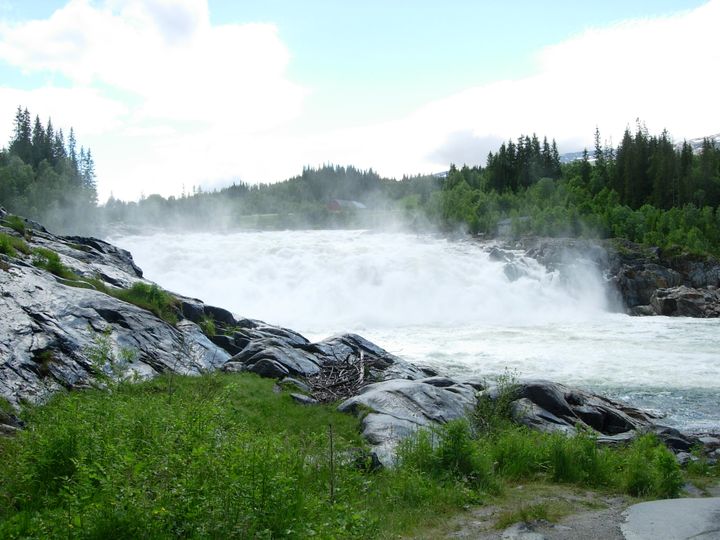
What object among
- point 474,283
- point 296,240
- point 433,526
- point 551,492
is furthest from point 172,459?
point 296,240

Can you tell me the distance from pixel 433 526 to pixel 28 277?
12272 millimetres

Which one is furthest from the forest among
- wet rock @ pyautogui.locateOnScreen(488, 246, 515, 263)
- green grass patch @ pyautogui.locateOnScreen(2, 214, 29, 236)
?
green grass patch @ pyautogui.locateOnScreen(2, 214, 29, 236)

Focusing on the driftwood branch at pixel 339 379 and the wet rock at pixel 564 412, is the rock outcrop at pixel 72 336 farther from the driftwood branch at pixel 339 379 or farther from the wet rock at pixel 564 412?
the wet rock at pixel 564 412

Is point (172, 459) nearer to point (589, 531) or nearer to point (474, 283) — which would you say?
point (589, 531)

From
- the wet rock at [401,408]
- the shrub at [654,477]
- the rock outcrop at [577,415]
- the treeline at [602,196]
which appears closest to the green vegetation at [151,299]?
the wet rock at [401,408]

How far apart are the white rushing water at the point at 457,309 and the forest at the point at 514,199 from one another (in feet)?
37.9

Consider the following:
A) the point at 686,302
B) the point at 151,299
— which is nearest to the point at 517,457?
the point at 151,299

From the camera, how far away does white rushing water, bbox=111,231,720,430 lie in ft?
69.3

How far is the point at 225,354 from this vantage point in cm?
1631

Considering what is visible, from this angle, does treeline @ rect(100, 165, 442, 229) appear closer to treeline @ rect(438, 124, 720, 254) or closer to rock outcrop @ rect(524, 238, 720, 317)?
treeline @ rect(438, 124, 720, 254)

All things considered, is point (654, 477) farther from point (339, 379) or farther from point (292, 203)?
point (292, 203)

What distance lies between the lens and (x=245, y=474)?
19.7 ft

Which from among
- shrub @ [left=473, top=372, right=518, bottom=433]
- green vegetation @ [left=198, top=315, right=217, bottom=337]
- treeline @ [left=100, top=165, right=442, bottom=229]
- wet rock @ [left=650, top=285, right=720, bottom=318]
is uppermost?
treeline @ [left=100, top=165, right=442, bottom=229]

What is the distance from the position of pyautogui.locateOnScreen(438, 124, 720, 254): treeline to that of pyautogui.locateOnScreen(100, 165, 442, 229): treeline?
11.1 m
